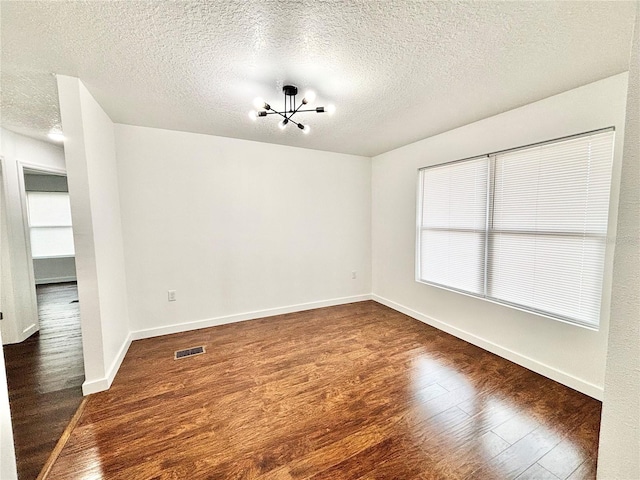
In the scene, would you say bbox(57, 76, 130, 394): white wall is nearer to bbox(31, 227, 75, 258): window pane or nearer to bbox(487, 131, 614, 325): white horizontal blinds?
bbox(487, 131, 614, 325): white horizontal blinds

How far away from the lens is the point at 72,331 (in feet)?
11.2

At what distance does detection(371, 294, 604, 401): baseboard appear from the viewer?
2.06m

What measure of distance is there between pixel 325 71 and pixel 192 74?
99cm

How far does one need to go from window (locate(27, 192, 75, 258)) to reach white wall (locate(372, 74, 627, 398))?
7.12 meters

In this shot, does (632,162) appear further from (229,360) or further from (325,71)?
(229,360)

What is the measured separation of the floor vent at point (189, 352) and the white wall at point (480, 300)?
9.15 ft

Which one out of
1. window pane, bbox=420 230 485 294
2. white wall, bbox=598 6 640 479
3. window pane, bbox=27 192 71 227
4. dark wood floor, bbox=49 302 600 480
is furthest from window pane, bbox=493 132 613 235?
window pane, bbox=27 192 71 227

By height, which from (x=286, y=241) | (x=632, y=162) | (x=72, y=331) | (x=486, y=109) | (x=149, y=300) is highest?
(x=486, y=109)

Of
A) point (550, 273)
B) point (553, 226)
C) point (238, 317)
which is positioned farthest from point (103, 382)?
point (553, 226)

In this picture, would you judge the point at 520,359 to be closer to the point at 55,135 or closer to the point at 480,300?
the point at 480,300

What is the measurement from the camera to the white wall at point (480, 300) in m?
2.00

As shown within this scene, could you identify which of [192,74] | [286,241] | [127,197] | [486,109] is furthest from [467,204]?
[127,197]

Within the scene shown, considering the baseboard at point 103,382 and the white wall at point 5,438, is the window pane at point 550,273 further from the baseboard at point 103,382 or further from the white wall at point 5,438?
the baseboard at point 103,382

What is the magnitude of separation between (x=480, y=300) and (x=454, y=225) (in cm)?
90
